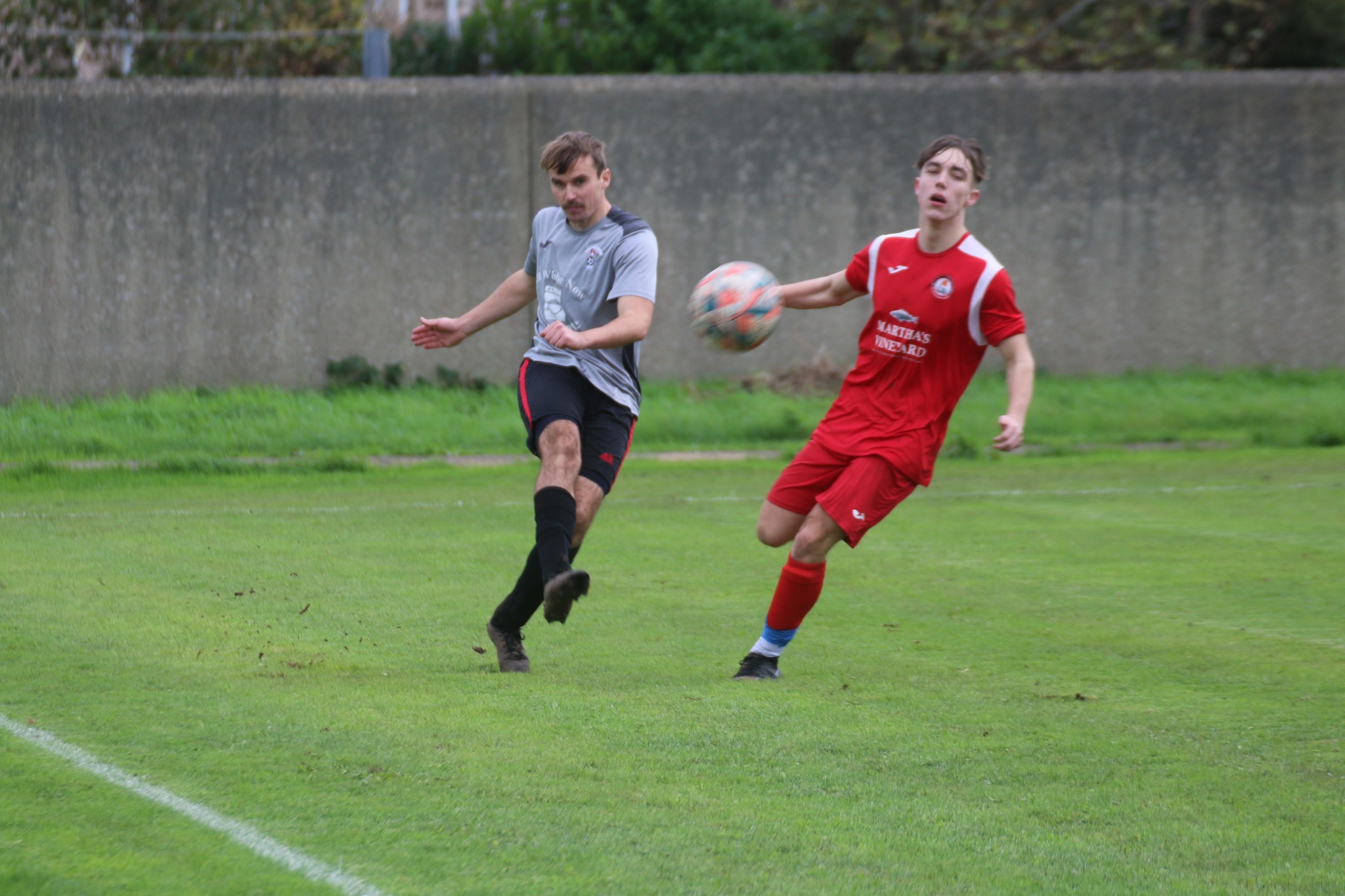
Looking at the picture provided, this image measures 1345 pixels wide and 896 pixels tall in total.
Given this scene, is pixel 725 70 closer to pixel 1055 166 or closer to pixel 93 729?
pixel 1055 166

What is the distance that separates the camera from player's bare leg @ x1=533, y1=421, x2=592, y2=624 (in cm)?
526

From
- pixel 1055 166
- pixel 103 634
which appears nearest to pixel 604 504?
pixel 103 634

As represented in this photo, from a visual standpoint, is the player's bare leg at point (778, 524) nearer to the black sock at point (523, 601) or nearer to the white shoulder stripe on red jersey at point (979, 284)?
the black sock at point (523, 601)

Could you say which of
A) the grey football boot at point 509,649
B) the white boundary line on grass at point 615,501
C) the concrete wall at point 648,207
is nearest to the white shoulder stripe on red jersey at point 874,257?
the grey football boot at point 509,649

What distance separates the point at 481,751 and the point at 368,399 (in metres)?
10.3

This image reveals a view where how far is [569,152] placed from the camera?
18.6 ft

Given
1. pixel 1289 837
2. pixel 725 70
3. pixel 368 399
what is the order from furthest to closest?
pixel 725 70, pixel 368 399, pixel 1289 837

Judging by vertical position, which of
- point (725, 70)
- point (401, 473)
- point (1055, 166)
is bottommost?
point (401, 473)

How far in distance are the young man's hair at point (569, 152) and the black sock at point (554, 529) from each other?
1.23 metres

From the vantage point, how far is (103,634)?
6027 mm

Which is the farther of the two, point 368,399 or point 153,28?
point 153,28

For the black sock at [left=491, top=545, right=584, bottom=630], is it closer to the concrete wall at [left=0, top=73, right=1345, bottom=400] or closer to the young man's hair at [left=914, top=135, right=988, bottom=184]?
the young man's hair at [left=914, top=135, right=988, bottom=184]

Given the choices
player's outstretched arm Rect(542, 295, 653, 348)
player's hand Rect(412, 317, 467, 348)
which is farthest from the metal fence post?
player's outstretched arm Rect(542, 295, 653, 348)

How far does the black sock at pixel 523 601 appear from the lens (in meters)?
5.80
